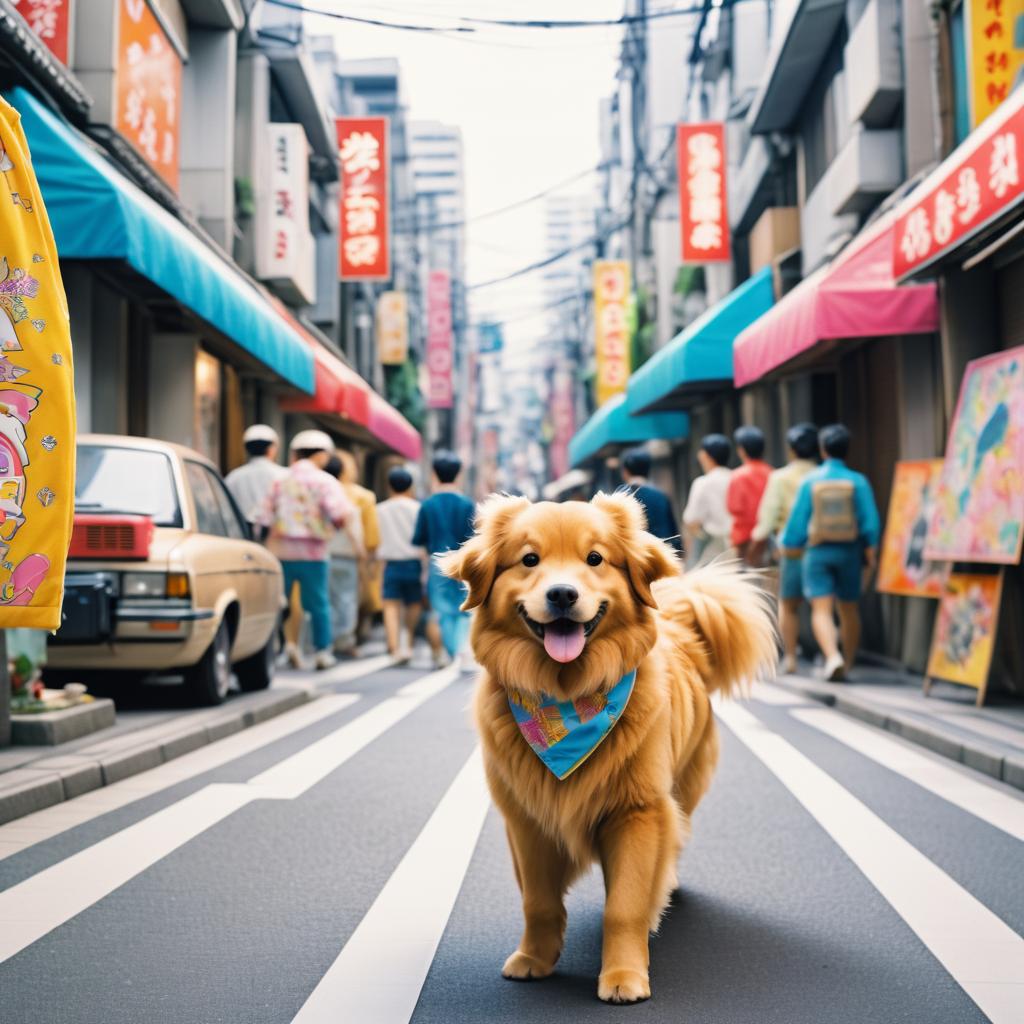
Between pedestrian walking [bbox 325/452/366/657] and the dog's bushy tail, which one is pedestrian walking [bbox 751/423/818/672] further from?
the dog's bushy tail

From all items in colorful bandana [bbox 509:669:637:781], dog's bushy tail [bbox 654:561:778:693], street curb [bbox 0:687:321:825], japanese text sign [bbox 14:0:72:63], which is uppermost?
japanese text sign [bbox 14:0:72:63]

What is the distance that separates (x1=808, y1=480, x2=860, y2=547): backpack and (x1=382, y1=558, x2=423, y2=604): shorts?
161 inches

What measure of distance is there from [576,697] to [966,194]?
18.7 ft

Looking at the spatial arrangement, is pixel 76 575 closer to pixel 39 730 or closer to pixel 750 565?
pixel 39 730

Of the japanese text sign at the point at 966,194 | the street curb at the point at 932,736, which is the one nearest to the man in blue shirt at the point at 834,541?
the street curb at the point at 932,736

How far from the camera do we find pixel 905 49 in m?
11.9

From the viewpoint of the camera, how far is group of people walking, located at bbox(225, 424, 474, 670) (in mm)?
10492

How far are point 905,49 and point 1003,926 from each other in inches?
415

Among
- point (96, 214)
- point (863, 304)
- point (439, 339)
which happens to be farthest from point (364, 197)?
point (439, 339)

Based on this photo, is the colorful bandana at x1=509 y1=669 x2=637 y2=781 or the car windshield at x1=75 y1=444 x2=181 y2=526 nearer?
the colorful bandana at x1=509 y1=669 x2=637 y2=781

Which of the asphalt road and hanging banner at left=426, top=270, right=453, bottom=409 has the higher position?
hanging banner at left=426, top=270, right=453, bottom=409

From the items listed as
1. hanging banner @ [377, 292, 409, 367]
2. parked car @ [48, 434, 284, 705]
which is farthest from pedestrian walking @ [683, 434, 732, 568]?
hanging banner @ [377, 292, 409, 367]

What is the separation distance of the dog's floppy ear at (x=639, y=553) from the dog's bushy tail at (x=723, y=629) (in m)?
0.78

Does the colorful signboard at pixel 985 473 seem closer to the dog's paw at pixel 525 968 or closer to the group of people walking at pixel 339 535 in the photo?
the group of people walking at pixel 339 535
